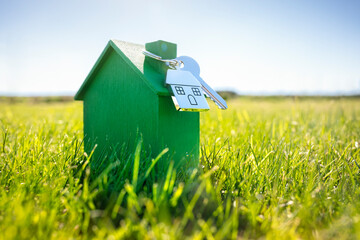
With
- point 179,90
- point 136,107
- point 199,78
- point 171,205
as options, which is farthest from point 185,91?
point 171,205

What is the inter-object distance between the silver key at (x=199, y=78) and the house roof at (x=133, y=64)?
240 millimetres

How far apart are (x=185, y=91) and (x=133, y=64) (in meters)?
0.49

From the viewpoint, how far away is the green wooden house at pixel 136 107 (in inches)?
88.6

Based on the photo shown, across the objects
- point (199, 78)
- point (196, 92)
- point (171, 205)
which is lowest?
point (171, 205)

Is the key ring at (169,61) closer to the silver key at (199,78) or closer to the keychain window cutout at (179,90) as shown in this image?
the silver key at (199,78)

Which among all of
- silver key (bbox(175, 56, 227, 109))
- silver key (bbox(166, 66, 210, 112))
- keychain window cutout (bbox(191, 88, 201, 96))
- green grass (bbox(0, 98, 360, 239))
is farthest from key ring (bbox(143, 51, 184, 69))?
green grass (bbox(0, 98, 360, 239))

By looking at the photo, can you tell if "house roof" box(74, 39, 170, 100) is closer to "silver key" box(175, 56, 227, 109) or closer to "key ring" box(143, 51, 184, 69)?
"key ring" box(143, 51, 184, 69)

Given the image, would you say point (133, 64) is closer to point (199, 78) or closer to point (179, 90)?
point (179, 90)

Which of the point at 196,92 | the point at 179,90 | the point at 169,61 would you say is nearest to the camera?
the point at 179,90

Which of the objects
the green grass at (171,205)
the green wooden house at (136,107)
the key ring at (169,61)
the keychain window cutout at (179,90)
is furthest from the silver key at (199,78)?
the green grass at (171,205)

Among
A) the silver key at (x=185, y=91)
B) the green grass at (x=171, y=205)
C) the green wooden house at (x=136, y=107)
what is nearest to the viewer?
the green grass at (x=171, y=205)

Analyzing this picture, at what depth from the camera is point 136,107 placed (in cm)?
240

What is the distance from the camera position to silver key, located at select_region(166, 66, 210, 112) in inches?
82.7

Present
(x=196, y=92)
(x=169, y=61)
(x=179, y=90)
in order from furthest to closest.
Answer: (x=169, y=61)
(x=196, y=92)
(x=179, y=90)
